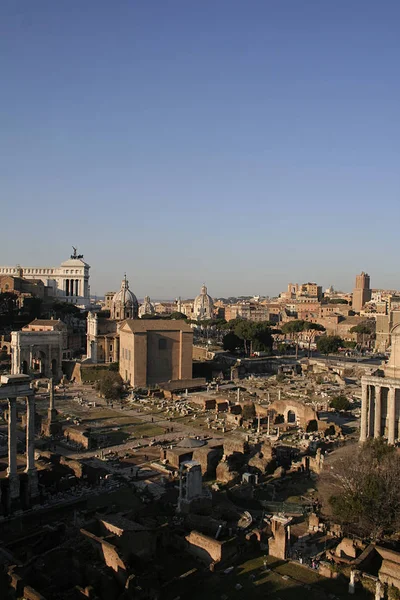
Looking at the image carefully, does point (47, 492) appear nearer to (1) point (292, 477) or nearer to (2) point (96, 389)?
(1) point (292, 477)

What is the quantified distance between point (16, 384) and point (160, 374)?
30.7 metres

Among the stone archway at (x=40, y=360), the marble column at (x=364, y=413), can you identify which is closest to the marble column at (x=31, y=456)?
the marble column at (x=364, y=413)

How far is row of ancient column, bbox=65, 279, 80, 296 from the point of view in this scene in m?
107

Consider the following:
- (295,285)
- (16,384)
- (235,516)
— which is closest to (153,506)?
(235,516)

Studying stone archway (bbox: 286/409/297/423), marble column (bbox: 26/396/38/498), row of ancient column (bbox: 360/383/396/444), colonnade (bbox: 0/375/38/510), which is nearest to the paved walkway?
stone archway (bbox: 286/409/297/423)

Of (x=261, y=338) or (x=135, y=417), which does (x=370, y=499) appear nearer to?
(x=135, y=417)

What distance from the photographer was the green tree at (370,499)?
17297mm

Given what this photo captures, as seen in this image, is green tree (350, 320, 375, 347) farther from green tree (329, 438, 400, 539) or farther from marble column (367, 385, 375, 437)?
green tree (329, 438, 400, 539)

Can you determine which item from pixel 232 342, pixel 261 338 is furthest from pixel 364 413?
pixel 232 342

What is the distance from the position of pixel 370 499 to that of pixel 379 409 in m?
12.9

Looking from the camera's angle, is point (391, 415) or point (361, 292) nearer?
point (391, 415)

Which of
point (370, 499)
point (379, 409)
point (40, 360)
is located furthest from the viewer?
point (40, 360)

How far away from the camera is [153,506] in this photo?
2019 centimetres

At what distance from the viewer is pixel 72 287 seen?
353 ft
